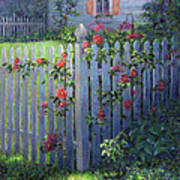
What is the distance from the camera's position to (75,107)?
4523mm

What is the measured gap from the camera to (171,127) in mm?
4871

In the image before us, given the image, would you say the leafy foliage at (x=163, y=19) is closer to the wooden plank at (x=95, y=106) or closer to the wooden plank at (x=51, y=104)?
the wooden plank at (x=95, y=106)

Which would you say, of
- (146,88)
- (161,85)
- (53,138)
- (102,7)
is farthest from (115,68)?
(102,7)

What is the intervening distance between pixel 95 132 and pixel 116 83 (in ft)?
2.36

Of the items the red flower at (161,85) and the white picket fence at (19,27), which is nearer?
the red flower at (161,85)

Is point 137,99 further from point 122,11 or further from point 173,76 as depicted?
point 122,11

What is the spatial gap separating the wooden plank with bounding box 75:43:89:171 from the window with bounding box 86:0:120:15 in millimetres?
9373

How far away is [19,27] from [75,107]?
1302cm

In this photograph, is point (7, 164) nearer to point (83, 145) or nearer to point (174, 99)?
point (83, 145)

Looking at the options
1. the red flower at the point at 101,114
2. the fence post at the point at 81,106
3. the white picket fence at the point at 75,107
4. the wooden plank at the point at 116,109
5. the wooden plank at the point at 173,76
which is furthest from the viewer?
the wooden plank at the point at 173,76

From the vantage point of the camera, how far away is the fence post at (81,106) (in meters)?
4.40

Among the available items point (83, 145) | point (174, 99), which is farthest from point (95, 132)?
point (174, 99)

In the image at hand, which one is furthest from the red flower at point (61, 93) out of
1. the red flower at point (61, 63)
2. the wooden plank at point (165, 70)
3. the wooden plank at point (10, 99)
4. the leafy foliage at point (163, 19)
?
the leafy foliage at point (163, 19)

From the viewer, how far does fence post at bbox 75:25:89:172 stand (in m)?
4.40
